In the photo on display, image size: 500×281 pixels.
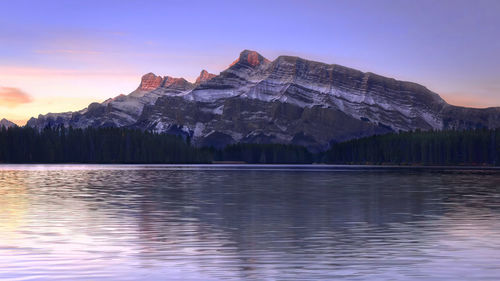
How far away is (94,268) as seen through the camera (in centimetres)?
2547

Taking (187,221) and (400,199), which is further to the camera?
(400,199)

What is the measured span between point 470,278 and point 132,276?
462 inches

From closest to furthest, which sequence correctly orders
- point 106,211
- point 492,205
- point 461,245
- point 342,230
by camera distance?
point 461,245, point 342,230, point 106,211, point 492,205

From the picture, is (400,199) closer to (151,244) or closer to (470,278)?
(151,244)

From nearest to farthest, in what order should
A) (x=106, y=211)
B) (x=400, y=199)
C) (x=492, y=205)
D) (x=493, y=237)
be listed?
(x=493, y=237)
(x=106, y=211)
(x=492, y=205)
(x=400, y=199)

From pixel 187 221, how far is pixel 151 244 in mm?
12239

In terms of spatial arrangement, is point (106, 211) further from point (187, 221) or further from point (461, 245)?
point (461, 245)

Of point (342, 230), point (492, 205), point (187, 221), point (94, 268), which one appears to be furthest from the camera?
point (492, 205)

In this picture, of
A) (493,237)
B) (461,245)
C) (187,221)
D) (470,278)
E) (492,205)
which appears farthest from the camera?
(492,205)

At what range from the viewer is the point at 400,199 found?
69.4 metres

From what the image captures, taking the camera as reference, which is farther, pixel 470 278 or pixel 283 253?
pixel 283 253

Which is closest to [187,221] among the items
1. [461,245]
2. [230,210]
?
[230,210]

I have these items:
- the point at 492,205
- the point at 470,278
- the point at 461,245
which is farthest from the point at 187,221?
the point at 492,205

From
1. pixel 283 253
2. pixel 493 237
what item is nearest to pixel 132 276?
pixel 283 253
